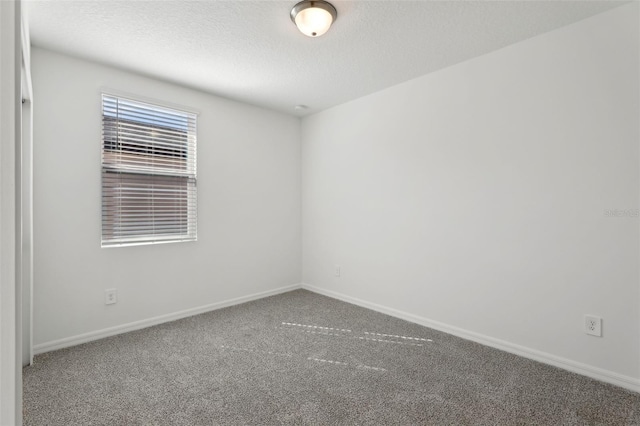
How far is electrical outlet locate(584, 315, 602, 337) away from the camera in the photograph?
2.21 m

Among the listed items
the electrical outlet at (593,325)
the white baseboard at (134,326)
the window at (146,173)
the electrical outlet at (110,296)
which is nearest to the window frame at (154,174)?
the window at (146,173)

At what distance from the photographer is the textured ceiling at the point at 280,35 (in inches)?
82.9

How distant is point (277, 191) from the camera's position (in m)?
4.27

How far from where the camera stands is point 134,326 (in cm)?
305

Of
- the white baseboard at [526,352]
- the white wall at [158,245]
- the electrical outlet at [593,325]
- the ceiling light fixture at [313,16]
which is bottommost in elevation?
the white baseboard at [526,352]

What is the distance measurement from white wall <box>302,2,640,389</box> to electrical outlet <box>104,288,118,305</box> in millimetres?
2458

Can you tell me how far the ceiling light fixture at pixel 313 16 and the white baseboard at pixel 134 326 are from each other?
9.56 ft

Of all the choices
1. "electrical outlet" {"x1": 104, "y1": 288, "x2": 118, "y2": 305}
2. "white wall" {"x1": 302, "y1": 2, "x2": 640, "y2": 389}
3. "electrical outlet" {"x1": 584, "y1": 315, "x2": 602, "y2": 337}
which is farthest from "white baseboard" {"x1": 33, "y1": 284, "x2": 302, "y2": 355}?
"electrical outlet" {"x1": 584, "y1": 315, "x2": 602, "y2": 337}

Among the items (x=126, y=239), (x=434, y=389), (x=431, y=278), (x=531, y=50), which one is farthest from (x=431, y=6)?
(x=126, y=239)

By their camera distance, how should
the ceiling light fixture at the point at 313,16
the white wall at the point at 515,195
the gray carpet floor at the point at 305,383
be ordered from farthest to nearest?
the white wall at the point at 515,195 < the ceiling light fixture at the point at 313,16 < the gray carpet floor at the point at 305,383

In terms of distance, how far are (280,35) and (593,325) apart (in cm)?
305

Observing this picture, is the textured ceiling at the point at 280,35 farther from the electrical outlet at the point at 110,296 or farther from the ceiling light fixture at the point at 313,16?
the electrical outlet at the point at 110,296

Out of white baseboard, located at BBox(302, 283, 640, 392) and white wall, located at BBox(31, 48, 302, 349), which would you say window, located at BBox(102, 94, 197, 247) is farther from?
white baseboard, located at BBox(302, 283, 640, 392)

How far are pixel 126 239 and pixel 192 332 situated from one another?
1.07 metres
